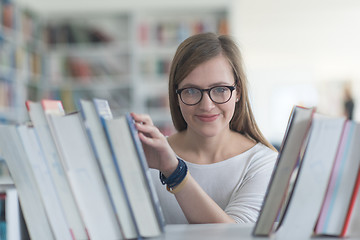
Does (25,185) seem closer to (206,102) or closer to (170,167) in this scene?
(170,167)

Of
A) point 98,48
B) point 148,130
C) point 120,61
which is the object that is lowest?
point 148,130

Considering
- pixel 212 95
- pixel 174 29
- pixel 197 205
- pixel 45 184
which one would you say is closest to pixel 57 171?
pixel 45 184

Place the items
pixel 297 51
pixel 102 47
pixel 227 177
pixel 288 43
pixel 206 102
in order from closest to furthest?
pixel 206 102 < pixel 227 177 < pixel 102 47 < pixel 288 43 < pixel 297 51

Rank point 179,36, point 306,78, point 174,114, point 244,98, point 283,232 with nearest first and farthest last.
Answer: point 283,232
point 244,98
point 174,114
point 179,36
point 306,78

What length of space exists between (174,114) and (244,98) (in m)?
0.25

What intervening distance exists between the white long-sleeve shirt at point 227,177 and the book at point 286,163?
44 cm

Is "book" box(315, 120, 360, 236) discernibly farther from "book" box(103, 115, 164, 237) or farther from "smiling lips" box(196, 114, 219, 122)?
"smiling lips" box(196, 114, 219, 122)

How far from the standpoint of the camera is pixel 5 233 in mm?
759

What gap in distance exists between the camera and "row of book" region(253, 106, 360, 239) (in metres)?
0.62

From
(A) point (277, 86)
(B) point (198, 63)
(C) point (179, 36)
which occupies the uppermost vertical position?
(C) point (179, 36)

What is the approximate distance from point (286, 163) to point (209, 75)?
0.48m

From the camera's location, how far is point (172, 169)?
2.52 ft

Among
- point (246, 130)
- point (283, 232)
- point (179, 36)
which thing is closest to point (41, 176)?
point (283, 232)

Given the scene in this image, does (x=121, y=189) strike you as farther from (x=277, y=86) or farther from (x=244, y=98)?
(x=277, y=86)
